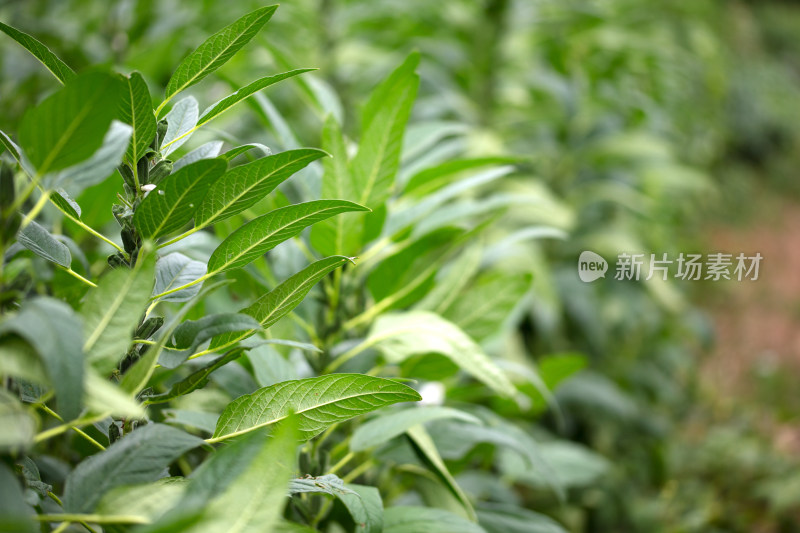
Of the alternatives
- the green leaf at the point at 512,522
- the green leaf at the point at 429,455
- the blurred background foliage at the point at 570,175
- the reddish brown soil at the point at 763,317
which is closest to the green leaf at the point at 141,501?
the green leaf at the point at 429,455

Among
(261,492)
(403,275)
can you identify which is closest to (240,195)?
(261,492)

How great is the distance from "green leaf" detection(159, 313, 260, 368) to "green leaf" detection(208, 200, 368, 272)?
0.05m

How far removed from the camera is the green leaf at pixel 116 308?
0.43 meters

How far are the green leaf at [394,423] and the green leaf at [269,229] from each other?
24cm

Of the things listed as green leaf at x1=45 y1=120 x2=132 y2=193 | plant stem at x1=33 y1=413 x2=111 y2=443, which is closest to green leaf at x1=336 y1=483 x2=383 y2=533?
plant stem at x1=33 y1=413 x2=111 y2=443

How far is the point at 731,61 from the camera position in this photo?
5.70 m

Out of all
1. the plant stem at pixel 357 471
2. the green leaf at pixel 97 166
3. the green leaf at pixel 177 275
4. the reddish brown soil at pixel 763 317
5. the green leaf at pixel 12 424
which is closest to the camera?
the green leaf at pixel 12 424

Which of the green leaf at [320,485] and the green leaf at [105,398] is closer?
the green leaf at [105,398]

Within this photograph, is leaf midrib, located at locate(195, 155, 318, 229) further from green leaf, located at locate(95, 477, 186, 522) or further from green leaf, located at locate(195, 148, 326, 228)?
green leaf, located at locate(95, 477, 186, 522)

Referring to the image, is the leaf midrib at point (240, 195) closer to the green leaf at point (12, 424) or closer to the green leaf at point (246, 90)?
the green leaf at point (246, 90)

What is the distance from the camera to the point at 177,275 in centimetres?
56

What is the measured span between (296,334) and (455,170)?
0.94ft

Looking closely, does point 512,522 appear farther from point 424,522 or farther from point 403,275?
point 403,275

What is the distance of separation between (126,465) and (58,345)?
12 centimetres
